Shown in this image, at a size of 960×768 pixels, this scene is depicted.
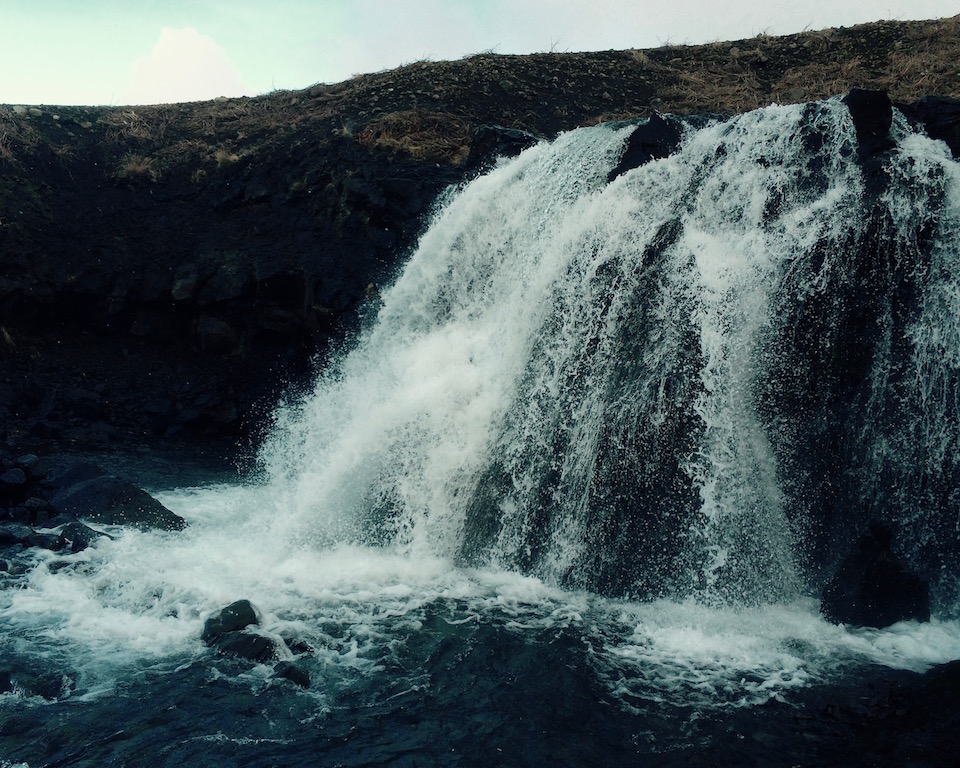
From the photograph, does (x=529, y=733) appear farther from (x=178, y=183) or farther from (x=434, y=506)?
(x=178, y=183)

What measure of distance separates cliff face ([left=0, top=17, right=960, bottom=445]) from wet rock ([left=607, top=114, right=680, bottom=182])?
5446mm

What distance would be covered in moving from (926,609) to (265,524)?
9.64m

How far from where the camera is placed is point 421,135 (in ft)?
70.5

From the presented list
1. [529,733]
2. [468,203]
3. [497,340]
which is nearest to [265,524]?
[497,340]

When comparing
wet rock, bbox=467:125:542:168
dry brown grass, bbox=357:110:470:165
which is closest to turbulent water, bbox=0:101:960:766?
wet rock, bbox=467:125:542:168

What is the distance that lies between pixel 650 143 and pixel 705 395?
5361 mm

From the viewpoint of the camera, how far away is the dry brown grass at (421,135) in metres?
20.6

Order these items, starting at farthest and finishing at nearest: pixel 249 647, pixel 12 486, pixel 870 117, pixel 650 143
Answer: pixel 650 143 < pixel 12 486 < pixel 870 117 < pixel 249 647

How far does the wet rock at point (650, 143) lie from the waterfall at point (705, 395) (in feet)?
1.03

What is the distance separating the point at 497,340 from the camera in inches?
508

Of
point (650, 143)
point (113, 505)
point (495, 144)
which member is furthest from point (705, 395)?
point (495, 144)

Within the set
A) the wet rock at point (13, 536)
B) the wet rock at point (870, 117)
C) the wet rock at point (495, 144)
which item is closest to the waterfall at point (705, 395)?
the wet rock at point (870, 117)

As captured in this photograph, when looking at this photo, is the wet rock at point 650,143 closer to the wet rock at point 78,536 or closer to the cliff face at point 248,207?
the cliff face at point 248,207

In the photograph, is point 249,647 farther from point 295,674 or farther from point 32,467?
point 32,467
